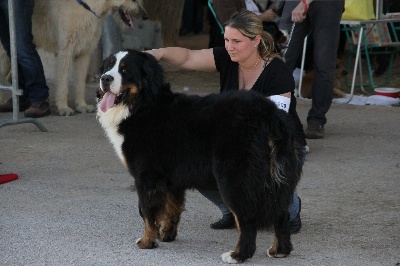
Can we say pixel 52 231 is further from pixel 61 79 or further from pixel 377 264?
pixel 61 79

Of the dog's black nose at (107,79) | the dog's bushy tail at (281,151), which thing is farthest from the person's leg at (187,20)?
the dog's bushy tail at (281,151)

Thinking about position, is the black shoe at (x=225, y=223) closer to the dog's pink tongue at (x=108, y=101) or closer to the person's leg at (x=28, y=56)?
the dog's pink tongue at (x=108, y=101)

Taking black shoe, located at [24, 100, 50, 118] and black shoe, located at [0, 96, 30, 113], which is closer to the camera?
black shoe, located at [24, 100, 50, 118]

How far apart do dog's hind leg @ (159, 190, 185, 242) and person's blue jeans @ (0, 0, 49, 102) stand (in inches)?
173

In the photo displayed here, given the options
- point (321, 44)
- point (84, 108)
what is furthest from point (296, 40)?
point (84, 108)

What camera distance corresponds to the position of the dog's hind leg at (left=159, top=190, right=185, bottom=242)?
4.80m

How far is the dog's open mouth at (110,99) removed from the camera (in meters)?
4.56

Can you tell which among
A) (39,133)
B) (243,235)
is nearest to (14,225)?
(243,235)

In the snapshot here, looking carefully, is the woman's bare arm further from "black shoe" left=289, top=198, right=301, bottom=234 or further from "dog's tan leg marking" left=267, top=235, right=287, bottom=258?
"dog's tan leg marking" left=267, top=235, right=287, bottom=258

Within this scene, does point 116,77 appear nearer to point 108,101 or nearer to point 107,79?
point 107,79

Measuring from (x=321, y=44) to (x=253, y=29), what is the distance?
3.03m

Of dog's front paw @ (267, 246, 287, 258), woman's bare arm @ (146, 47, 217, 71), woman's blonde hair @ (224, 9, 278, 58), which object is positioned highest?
woman's blonde hair @ (224, 9, 278, 58)

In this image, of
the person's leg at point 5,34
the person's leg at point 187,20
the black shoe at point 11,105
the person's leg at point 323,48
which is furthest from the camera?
the person's leg at point 187,20

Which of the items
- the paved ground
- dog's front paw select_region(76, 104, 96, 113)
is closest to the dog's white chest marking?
the paved ground
